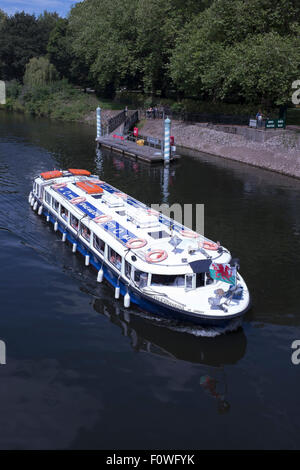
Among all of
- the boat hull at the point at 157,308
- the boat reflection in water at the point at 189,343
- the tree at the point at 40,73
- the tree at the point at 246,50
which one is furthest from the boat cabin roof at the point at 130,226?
the tree at the point at 40,73

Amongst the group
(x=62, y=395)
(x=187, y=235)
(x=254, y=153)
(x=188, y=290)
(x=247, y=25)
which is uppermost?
(x=247, y=25)

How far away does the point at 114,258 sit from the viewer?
25.6m

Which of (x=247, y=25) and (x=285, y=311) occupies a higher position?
(x=247, y=25)

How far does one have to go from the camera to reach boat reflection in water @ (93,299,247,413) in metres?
19.5

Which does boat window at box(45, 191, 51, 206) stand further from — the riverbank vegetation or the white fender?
the riverbank vegetation

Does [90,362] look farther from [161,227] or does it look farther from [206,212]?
[206,212]

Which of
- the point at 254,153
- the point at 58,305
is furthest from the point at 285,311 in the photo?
the point at 254,153

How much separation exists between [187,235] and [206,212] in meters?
13.4

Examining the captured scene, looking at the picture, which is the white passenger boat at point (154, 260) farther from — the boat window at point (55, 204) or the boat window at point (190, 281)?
the boat window at point (55, 204)

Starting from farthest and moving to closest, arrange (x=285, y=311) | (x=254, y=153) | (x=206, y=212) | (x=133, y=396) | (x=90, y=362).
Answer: (x=254, y=153), (x=206, y=212), (x=285, y=311), (x=90, y=362), (x=133, y=396)

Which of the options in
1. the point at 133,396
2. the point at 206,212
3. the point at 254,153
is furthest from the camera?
the point at 254,153

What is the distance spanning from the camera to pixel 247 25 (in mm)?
59500

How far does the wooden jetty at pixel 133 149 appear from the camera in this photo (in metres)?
58.5

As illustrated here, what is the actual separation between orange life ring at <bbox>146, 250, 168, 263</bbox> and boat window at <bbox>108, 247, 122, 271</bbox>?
2.49m
